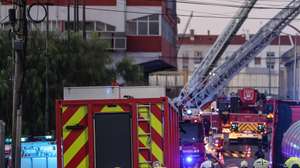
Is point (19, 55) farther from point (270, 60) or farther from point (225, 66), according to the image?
point (270, 60)

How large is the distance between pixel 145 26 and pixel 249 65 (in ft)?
260

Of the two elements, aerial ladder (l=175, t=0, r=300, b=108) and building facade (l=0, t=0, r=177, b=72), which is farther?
building facade (l=0, t=0, r=177, b=72)

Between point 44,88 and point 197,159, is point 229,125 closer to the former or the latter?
point 44,88

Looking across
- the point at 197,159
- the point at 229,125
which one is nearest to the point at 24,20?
the point at 197,159

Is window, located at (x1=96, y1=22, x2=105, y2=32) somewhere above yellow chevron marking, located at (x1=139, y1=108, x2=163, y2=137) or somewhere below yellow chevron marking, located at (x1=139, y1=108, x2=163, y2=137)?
above

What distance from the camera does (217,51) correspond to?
54.1 metres

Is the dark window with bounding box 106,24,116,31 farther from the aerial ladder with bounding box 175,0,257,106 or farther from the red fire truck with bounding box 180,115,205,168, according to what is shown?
the red fire truck with bounding box 180,115,205,168

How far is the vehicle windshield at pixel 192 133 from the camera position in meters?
24.7

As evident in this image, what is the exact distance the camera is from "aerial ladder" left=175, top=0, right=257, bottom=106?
50.8m

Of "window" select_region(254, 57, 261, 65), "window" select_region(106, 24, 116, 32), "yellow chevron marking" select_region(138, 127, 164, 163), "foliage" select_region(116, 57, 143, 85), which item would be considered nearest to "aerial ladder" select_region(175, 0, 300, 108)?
"foliage" select_region(116, 57, 143, 85)

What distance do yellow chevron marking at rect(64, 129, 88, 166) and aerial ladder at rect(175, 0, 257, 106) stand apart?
A: 127 feet

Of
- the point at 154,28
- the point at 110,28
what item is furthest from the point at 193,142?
the point at 154,28

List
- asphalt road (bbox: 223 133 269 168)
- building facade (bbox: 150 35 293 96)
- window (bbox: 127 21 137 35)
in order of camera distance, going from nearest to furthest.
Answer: asphalt road (bbox: 223 133 269 168) < window (bbox: 127 21 137 35) < building facade (bbox: 150 35 293 96)

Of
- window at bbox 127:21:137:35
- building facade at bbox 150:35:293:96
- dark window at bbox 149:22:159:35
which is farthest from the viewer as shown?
building facade at bbox 150:35:293:96
